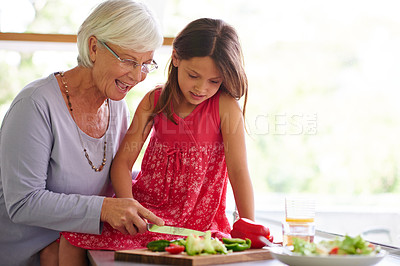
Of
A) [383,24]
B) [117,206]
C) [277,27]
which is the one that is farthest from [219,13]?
[117,206]

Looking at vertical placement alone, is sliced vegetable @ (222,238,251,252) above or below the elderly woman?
below

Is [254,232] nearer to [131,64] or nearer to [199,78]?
[199,78]

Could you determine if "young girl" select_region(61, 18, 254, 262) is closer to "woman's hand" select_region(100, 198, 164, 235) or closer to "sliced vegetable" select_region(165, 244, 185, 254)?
"woman's hand" select_region(100, 198, 164, 235)

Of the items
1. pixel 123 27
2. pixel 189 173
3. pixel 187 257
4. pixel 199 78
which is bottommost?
pixel 187 257

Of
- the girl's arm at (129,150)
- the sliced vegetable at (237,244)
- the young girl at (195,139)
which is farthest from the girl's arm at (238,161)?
the sliced vegetable at (237,244)

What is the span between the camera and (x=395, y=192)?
7578mm

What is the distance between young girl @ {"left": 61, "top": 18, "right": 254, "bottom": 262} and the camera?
5.49 ft

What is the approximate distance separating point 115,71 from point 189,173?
44 centimetres

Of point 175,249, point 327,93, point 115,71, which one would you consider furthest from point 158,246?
point 327,93

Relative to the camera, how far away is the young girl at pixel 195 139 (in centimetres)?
167

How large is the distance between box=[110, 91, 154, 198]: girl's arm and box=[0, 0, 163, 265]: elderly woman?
0.05m

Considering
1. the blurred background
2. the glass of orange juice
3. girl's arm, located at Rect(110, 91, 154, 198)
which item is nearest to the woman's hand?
girl's arm, located at Rect(110, 91, 154, 198)

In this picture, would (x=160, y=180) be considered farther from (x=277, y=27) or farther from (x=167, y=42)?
(x=277, y=27)

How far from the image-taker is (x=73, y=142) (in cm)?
163
